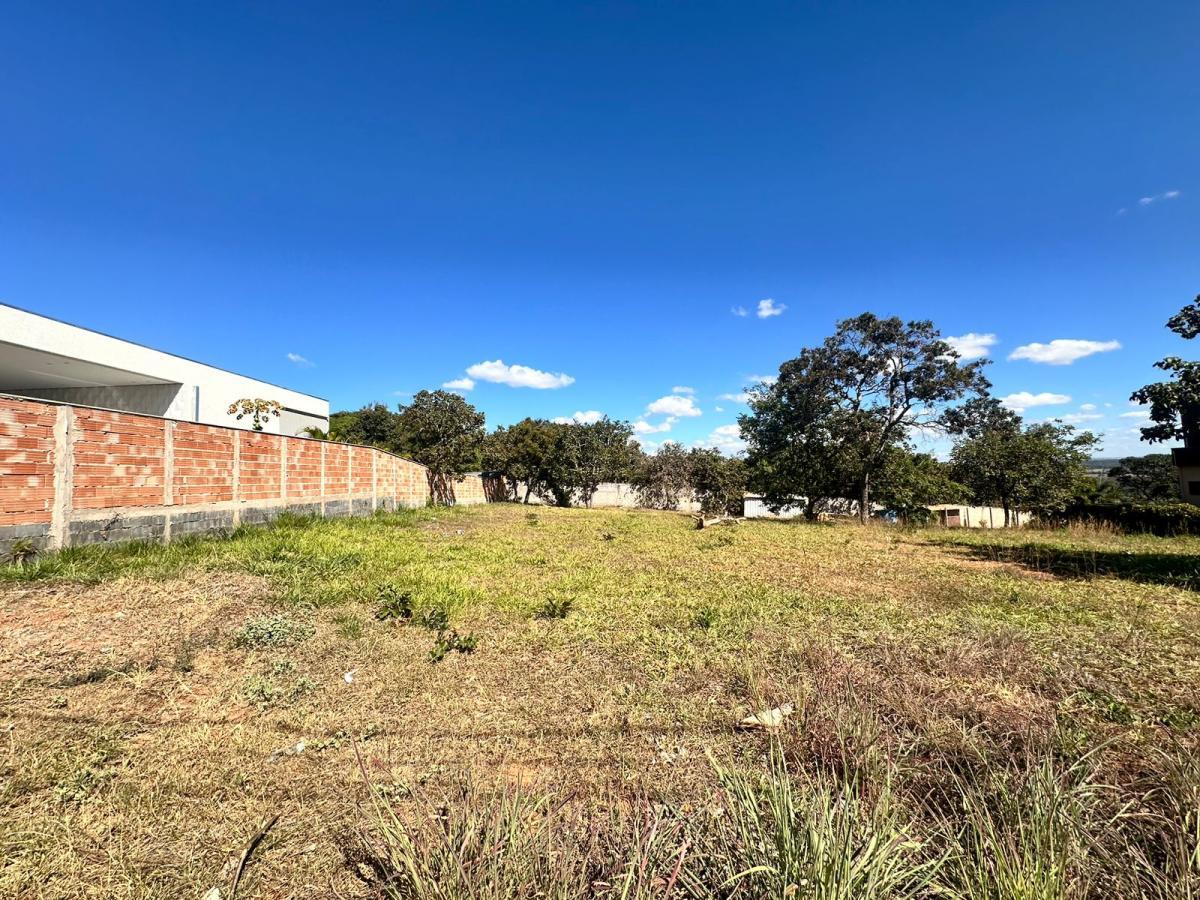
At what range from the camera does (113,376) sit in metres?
15.6

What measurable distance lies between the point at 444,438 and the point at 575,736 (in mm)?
18114

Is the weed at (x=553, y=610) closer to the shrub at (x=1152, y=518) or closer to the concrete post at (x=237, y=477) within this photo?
the concrete post at (x=237, y=477)

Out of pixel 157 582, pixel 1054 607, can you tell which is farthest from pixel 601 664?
pixel 1054 607

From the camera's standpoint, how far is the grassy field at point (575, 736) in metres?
1.52

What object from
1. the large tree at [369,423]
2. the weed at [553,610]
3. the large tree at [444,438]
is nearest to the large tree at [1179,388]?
the weed at [553,610]

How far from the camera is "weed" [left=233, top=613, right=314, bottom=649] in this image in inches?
148

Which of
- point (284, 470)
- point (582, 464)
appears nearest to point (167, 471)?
point (284, 470)

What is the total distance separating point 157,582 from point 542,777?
452 cm

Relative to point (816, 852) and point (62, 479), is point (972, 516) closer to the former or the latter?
point (816, 852)

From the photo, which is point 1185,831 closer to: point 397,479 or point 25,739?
point 25,739

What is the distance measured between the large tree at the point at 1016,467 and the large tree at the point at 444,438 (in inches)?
728

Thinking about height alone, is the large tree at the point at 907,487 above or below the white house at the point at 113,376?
below

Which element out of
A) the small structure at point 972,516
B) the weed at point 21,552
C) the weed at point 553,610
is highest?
the weed at point 21,552

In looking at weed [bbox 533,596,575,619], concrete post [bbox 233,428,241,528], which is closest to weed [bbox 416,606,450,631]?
weed [bbox 533,596,575,619]
